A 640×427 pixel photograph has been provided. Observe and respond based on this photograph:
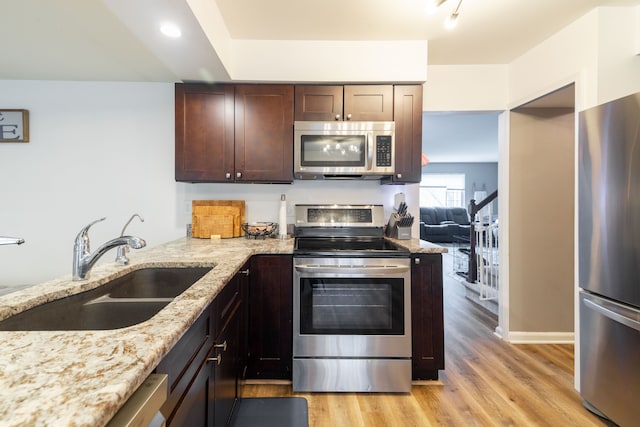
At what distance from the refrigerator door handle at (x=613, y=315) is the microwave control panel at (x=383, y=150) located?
4.80 feet

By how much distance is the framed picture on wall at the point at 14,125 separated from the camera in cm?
255

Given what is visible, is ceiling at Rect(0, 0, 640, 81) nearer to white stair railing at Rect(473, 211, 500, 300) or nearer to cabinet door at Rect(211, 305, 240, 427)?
cabinet door at Rect(211, 305, 240, 427)

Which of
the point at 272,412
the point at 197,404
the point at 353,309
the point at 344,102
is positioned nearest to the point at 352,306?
the point at 353,309

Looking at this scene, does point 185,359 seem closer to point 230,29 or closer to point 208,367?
point 208,367

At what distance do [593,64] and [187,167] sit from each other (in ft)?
9.34

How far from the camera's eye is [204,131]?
7.79 ft

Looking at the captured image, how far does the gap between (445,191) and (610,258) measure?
812 centimetres

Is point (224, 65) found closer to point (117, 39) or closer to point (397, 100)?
point (117, 39)

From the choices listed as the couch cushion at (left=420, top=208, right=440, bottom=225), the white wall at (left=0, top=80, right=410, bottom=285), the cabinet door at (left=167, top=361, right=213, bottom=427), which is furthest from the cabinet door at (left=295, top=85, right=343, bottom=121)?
the couch cushion at (left=420, top=208, right=440, bottom=225)

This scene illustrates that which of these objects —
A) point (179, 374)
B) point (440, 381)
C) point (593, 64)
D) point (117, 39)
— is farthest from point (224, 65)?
point (440, 381)

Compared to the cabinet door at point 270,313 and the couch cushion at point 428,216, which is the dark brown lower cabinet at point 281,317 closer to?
the cabinet door at point 270,313

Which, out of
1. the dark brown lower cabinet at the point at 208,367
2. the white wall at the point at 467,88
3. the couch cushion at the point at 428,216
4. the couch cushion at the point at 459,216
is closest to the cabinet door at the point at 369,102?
the white wall at the point at 467,88

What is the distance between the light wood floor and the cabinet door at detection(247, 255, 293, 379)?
0.18m

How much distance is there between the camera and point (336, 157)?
2.33 metres
